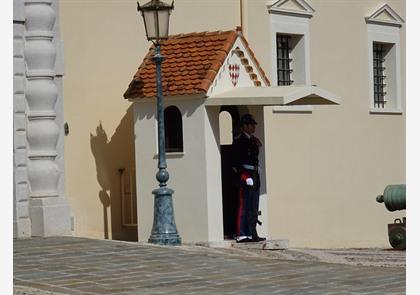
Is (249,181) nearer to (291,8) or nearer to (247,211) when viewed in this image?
(247,211)

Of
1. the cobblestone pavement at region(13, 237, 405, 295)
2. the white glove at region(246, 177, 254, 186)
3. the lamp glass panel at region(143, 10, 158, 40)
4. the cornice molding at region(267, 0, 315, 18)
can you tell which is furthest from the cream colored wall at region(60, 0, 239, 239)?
the cornice molding at region(267, 0, 315, 18)

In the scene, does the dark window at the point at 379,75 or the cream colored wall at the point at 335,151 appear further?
the dark window at the point at 379,75

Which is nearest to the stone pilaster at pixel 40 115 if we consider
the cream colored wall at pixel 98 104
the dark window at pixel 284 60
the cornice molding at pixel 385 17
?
the cream colored wall at pixel 98 104

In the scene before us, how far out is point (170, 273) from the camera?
10.3 meters

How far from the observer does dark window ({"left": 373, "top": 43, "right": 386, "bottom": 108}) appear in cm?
2147

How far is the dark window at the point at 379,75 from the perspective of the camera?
2147 centimetres

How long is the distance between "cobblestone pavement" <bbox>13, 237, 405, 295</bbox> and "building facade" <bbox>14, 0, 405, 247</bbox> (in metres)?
2.59

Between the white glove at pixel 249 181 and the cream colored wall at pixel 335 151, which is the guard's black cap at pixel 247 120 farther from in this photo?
the cream colored wall at pixel 335 151

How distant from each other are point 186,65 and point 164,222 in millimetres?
2494

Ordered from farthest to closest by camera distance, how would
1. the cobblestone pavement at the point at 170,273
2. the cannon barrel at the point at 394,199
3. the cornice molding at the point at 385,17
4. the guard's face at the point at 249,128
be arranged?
the cornice molding at the point at 385,17 < the cannon barrel at the point at 394,199 < the guard's face at the point at 249,128 < the cobblestone pavement at the point at 170,273

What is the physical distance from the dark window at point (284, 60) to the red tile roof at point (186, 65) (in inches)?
159

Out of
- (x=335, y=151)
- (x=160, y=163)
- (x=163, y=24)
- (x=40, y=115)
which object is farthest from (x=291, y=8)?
(x=40, y=115)

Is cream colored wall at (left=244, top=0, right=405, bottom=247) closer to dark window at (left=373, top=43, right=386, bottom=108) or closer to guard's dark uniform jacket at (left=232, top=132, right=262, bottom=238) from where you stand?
dark window at (left=373, top=43, right=386, bottom=108)
